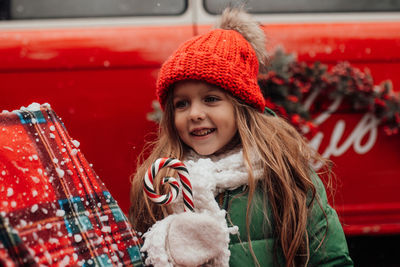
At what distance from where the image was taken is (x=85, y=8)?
98.7 inches

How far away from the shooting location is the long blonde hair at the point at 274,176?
4.79ft

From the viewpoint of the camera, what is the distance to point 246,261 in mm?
1443

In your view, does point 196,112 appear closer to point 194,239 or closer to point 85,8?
point 194,239

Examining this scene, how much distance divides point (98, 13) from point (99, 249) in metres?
1.80

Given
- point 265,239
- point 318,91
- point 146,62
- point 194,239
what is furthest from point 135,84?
point 194,239

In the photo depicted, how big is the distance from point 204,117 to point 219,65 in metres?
0.21

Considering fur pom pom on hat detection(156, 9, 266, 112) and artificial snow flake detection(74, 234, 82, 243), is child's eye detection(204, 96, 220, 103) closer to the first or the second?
fur pom pom on hat detection(156, 9, 266, 112)

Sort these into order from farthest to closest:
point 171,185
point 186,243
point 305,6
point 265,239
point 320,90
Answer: point 305,6, point 320,90, point 265,239, point 171,185, point 186,243

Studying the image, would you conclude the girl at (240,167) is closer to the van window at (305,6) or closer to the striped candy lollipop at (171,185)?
the striped candy lollipop at (171,185)

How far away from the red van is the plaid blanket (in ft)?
4.11

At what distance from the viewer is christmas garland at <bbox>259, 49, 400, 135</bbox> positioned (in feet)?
7.71

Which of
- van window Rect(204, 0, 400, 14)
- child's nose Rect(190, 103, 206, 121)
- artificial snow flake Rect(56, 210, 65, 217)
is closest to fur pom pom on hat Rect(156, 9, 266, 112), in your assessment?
child's nose Rect(190, 103, 206, 121)

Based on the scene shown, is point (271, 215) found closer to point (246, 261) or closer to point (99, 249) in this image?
point (246, 261)

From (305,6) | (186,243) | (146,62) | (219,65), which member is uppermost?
(305,6)
